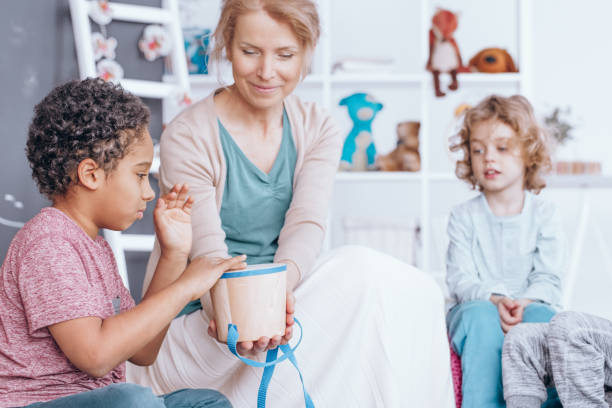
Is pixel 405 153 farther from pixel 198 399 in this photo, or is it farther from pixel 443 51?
pixel 198 399

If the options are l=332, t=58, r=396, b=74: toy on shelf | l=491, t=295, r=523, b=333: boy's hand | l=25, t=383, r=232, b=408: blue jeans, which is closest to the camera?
l=25, t=383, r=232, b=408: blue jeans

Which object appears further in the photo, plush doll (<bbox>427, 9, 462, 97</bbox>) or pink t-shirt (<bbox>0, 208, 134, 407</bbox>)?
plush doll (<bbox>427, 9, 462, 97</bbox>)

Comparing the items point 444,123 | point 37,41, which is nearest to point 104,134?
point 37,41

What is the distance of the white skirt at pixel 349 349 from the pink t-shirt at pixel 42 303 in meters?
0.32

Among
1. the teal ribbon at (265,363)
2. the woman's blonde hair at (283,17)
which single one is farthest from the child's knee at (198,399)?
the woman's blonde hair at (283,17)

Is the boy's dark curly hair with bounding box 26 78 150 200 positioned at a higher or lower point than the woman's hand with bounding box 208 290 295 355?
higher

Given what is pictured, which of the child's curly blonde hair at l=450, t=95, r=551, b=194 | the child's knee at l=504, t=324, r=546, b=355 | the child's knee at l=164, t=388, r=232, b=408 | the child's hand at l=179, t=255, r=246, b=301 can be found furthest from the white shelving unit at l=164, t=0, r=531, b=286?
the child's hand at l=179, t=255, r=246, b=301

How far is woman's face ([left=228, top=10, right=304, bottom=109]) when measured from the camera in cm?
142

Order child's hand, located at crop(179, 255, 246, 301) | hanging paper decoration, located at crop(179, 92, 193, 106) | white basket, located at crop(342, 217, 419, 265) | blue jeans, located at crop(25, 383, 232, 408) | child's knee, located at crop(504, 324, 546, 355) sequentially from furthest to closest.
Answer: white basket, located at crop(342, 217, 419, 265), hanging paper decoration, located at crop(179, 92, 193, 106), child's knee, located at crop(504, 324, 546, 355), child's hand, located at crop(179, 255, 246, 301), blue jeans, located at crop(25, 383, 232, 408)

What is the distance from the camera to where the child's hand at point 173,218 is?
117 cm

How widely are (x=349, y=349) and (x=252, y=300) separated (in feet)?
0.77

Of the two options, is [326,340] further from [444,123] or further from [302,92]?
[444,123]

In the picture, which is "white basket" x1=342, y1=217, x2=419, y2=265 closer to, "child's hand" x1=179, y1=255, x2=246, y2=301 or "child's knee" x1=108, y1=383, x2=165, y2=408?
"child's hand" x1=179, y1=255, x2=246, y2=301

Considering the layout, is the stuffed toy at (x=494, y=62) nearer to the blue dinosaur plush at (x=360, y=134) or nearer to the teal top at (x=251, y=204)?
the blue dinosaur plush at (x=360, y=134)
